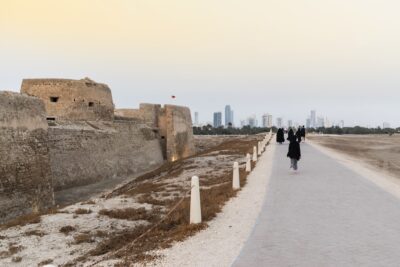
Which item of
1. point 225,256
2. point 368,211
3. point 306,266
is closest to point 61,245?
point 225,256

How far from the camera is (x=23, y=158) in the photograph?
18.2m

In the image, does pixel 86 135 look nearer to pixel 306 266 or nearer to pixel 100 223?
pixel 100 223

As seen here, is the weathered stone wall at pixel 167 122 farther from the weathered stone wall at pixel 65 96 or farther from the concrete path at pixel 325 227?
the concrete path at pixel 325 227

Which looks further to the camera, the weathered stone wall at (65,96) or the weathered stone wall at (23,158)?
the weathered stone wall at (65,96)

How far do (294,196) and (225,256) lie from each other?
558 centimetres

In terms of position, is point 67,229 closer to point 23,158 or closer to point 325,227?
point 325,227

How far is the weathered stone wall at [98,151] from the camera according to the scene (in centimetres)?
2417

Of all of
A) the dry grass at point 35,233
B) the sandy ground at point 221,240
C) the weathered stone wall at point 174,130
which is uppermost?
the weathered stone wall at point 174,130

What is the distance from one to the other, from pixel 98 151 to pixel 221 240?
2189cm

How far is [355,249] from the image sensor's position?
6.76m

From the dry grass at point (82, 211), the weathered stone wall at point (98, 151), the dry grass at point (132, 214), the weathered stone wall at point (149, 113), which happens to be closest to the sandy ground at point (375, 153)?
the dry grass at point (132, 214)

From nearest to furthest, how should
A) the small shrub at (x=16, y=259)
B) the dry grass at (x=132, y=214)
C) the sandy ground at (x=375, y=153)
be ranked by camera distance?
the small shrub at (x=16, y=259)
the dry grass at (x=132, y=214)
the sandy ground at (x=375, y=153)

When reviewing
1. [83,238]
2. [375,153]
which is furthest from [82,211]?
[375,153]

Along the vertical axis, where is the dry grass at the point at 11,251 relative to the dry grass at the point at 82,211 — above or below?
below
